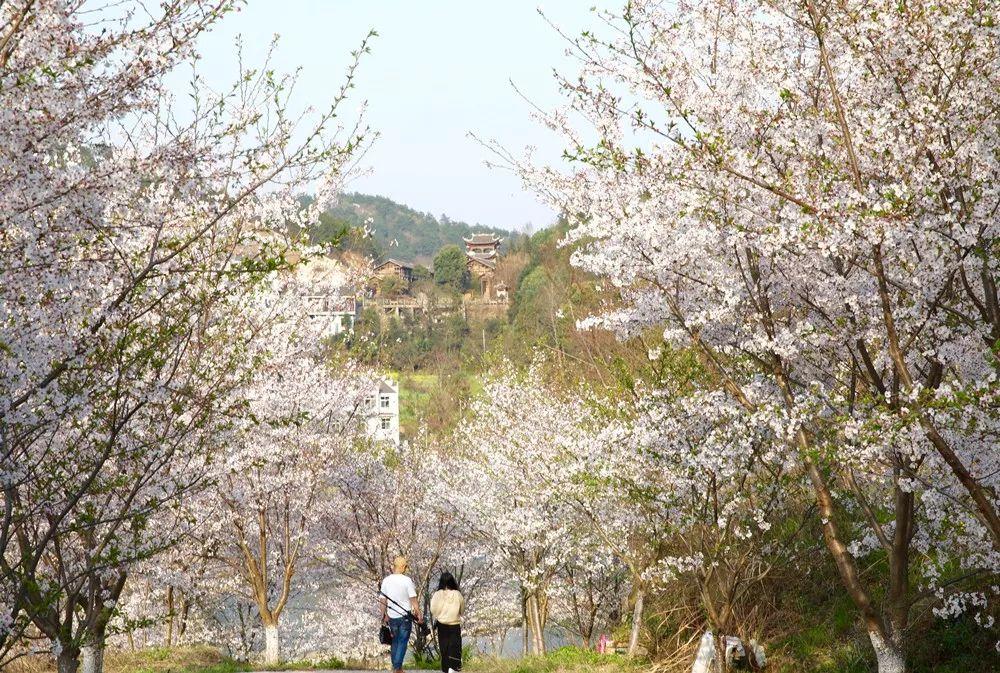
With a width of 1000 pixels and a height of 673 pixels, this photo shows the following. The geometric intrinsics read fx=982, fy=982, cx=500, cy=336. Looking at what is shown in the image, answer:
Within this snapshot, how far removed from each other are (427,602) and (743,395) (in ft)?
51.4

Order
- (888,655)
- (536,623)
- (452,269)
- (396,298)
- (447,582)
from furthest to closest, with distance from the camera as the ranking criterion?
(452,269) → (396,298) → (536,623) → (447,582) → (888,655)

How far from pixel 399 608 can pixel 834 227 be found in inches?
282

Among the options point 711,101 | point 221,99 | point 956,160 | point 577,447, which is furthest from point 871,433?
point 577,447

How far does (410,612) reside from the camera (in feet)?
37.0

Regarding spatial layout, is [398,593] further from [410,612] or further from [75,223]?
[75,223]

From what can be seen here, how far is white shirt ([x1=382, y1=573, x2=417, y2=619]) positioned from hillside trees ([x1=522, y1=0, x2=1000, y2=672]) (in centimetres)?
417

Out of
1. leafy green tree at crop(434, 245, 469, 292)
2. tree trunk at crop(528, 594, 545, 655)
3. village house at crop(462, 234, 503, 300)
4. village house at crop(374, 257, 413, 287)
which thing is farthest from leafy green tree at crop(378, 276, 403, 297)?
tree trunk at crop(528, 594, 545, 655)

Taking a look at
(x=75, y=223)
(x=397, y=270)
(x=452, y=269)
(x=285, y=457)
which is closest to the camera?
(x=75, y=223)

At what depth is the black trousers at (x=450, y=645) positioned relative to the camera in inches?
459

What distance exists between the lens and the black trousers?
38.2 feet

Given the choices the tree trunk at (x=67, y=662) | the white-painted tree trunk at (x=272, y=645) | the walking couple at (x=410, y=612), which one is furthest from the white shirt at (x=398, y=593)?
the white-painted tree trunk at (x=272, y=645)

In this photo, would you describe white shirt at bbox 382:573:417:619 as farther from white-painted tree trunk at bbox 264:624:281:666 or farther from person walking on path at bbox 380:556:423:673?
white-painted tree trunk at bbox 264:624:281:666

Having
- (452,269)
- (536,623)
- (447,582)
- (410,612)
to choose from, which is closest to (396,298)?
(452,269)

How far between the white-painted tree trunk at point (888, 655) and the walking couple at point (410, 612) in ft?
15.2
